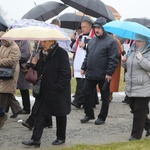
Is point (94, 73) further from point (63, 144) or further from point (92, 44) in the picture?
point (63, 144)

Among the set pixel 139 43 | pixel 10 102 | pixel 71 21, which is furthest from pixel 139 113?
pixel 71 21

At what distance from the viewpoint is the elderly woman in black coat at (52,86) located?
18.4ft

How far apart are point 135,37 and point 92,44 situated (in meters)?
1.30

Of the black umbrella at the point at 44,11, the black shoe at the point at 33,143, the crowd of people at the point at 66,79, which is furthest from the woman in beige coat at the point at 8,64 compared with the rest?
the black umbrella at the point at 44,11

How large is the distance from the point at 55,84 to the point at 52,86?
0.16 feet

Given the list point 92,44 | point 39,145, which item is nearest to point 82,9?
point 92,44

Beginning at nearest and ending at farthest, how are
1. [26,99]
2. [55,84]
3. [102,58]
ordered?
[55,84] < [102,58] < [26,99]

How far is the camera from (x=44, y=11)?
9.98 m

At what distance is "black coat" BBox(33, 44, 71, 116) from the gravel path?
1.80 ft

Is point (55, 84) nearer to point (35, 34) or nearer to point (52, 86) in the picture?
point (52, 86)

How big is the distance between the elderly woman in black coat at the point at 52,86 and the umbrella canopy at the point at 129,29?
0.97 meters

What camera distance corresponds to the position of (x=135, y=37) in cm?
602

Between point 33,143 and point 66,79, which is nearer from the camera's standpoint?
point 66,79

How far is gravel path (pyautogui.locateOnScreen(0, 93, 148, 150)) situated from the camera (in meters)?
6.04
